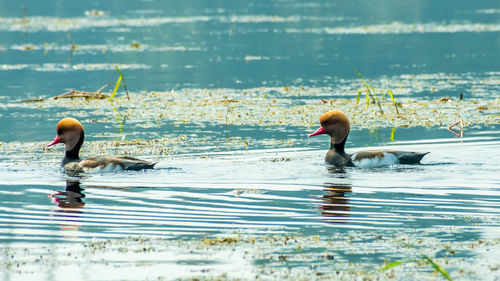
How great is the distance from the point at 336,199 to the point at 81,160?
14.1 feet

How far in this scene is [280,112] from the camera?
18.8m

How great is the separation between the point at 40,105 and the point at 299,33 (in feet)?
70.1

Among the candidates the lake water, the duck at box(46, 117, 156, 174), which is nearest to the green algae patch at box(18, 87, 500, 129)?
the lake water

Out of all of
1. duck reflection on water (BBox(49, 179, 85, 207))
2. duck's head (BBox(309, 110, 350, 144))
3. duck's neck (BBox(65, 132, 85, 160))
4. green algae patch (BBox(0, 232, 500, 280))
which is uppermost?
duck's head (BBox(309, 110, 350, 144))

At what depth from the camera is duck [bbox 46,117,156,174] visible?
12711mm

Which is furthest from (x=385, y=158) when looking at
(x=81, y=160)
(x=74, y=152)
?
(x=74, y=152)

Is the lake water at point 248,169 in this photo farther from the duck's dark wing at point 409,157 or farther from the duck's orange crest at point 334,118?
the duck's orange crest at point 334,118

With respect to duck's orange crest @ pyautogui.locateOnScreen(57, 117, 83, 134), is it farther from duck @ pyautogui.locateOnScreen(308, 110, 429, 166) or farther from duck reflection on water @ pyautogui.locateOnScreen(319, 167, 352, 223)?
duck reflection on water @ pyautogui.locateOnScreen(319, 167, 352, 223)

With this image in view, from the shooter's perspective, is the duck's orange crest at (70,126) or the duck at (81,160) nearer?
the duck at (81,160)

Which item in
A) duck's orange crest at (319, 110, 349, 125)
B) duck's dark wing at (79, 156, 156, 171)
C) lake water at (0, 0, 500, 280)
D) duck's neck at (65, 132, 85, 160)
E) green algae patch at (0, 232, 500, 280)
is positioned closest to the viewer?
green algae patch at (0, 232, 500, 280)

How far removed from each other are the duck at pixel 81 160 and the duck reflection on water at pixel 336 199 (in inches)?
98.0

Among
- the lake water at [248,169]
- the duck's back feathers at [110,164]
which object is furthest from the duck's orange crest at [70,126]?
the duck's back feathers at [110,164]

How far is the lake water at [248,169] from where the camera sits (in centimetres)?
811

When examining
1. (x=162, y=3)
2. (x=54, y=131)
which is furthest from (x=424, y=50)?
(x=162, y=3)
